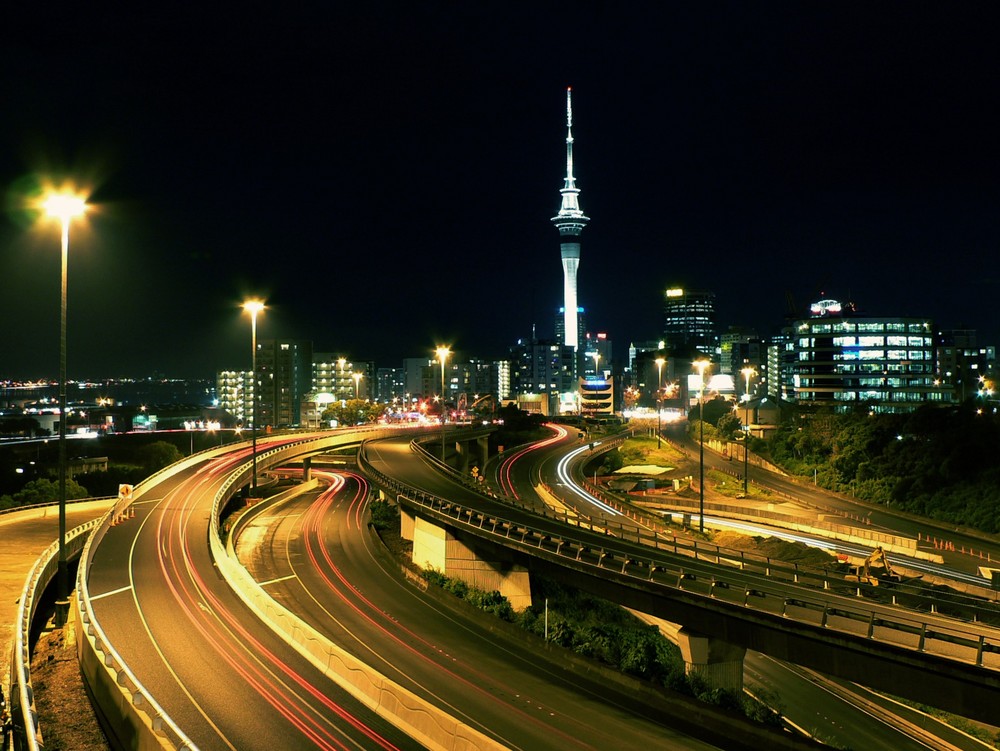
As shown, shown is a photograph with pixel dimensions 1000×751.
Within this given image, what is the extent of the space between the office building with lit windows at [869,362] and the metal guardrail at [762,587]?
9219cm

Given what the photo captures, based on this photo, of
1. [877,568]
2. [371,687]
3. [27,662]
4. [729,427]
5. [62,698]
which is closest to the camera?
[371,687]

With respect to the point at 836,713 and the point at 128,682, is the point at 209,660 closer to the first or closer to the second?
the point at 128,682

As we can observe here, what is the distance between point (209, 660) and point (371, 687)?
5.20 metres

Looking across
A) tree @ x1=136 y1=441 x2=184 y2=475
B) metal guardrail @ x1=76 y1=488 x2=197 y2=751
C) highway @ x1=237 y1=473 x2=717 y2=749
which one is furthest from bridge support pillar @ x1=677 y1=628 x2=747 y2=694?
tree @ x1=136 y1=441 x2=184 y2=475

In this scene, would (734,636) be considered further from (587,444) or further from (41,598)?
(587,444)

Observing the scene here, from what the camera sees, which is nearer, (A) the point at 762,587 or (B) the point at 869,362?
(A) the point at 762,587

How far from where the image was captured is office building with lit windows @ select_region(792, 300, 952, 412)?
116125mm

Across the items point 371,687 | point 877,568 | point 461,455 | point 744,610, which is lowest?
point 461,455

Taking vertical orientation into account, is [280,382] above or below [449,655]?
above

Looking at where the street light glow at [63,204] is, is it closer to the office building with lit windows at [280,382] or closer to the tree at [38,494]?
the tree at [38,494]

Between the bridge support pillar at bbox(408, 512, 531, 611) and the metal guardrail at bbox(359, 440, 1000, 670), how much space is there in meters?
1.12

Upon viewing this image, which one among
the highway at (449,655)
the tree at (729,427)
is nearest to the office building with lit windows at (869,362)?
the tree at (729,427)

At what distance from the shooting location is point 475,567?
34844 millimetres

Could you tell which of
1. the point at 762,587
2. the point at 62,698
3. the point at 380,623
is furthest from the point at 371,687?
the point at 762,587
